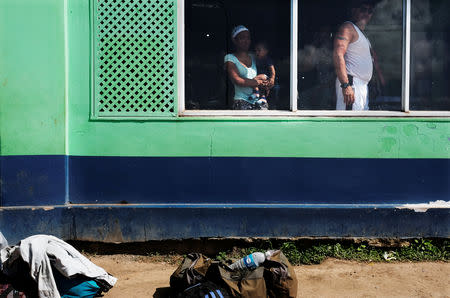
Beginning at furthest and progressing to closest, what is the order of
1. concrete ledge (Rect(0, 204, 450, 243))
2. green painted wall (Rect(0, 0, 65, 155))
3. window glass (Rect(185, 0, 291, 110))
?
window glass (Rect(185, 0, 291, 110))
concrete ledge (Rect(0, 204, 450, 243))
green painted wall (Rect(0, 0, 65, 155))

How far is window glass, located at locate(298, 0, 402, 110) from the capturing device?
5688 mm

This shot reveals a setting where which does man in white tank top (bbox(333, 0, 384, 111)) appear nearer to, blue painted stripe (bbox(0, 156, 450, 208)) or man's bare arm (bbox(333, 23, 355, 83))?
man's bare arm (bbox(333, 23, 355, 83))

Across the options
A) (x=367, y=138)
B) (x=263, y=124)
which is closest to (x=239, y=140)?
(x=263, y=124)

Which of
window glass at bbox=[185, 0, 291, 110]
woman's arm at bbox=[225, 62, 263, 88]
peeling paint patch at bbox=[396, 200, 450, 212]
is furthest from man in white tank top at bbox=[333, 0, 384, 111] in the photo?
peeling paint patch at bbox=[396, 200, 450, 212]

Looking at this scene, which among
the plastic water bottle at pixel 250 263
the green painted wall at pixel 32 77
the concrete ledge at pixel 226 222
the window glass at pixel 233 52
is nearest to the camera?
the plastic water bottle at pixel 250 263

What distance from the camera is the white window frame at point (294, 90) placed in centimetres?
558

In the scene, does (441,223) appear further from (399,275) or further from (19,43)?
(19,43)

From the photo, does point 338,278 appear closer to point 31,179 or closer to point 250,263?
point 250,263

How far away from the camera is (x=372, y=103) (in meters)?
5.76

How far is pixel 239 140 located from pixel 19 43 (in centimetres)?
243

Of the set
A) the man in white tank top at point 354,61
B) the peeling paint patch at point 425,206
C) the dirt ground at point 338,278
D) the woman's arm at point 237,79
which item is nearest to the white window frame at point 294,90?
the man in white tank top at point 354,61

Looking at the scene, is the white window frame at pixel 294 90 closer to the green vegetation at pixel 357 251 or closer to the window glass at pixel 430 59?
the window glass at pixel 430 59

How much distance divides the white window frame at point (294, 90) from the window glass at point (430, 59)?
0.09 meters

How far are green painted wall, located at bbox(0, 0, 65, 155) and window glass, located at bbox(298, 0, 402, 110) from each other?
99.1 inches
